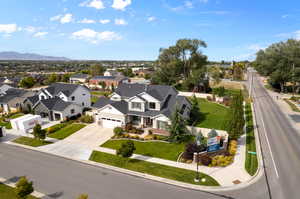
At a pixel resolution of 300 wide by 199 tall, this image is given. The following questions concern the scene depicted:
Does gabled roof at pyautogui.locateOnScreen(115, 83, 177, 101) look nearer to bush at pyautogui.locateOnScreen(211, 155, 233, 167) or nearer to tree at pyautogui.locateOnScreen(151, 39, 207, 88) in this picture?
bush at pyautogui.locateOnScreen(211, 155, 233, 167)

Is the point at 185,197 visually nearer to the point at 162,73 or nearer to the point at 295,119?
the point at 295,119

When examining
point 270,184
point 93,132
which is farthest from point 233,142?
point 93,132

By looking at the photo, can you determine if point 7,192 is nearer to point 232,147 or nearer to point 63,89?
point 232,147

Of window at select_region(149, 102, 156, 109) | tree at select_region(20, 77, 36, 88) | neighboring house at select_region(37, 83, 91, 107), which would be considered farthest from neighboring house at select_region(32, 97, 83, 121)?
tree at select_region(20, 77, 36, 88)

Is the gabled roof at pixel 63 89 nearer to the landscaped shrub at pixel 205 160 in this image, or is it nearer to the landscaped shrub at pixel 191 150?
the landscaped shrub at pixel 191 150

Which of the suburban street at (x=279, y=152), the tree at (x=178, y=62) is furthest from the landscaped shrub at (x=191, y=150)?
the tree at (x=178, y=62)

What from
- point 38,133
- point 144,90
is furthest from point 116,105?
point 38,133
